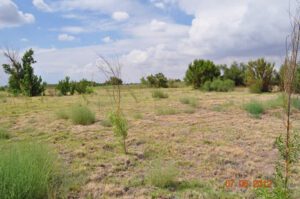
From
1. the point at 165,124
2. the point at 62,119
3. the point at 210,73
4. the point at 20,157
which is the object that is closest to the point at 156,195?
the point at 20,157

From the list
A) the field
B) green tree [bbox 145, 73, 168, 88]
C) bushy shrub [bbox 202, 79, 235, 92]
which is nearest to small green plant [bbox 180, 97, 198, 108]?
the field

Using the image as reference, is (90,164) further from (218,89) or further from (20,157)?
(218,89)

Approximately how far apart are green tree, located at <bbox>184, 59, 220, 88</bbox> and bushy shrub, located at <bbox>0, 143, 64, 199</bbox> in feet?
111

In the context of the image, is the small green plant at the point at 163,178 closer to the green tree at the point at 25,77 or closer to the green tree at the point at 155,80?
the green tree at the point at 25,77

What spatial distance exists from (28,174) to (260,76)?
29.5 metres

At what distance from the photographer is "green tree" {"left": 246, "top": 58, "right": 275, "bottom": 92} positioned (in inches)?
1214

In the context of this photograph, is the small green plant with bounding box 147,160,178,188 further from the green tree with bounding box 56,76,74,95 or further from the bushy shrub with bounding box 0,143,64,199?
the green tree with bounding box 56,76,74,95

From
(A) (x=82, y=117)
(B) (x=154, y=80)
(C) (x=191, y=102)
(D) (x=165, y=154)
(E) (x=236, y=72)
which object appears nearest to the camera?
(D) (x=165, y=154)

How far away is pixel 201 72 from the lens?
38.3m

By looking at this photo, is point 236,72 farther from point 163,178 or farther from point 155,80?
point 163,178

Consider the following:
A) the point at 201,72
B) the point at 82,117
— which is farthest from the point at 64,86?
the point at 82,117
